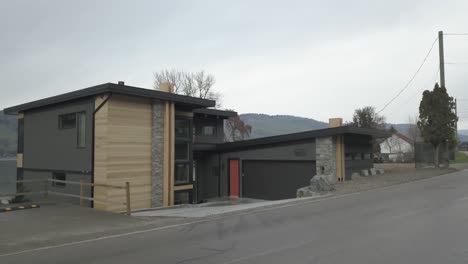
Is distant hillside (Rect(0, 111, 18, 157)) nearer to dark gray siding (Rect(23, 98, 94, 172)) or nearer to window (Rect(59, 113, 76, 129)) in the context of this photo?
dark gray siding (Rect(23, 98, 94, 172))

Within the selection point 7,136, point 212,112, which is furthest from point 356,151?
point 7,136

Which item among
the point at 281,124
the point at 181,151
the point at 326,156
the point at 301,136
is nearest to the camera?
the point at 181,151

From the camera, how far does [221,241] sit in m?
8.34

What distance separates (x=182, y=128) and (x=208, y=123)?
796 centimetres

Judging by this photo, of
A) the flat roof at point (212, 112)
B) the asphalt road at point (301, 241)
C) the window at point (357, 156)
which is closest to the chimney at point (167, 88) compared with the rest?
the flat roof at point (212, 112)

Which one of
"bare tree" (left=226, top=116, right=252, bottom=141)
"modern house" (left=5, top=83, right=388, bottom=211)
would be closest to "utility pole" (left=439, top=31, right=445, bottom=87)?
"modern house" (left=5, top=83, right=388, bottom=211)

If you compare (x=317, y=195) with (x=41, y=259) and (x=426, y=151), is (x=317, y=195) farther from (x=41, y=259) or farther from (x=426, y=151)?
(x=426, y=151)

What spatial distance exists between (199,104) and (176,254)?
1143 cm

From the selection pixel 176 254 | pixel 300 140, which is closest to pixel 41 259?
pixel 176 254

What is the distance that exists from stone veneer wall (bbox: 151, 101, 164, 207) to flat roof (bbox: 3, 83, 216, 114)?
1.98 feet

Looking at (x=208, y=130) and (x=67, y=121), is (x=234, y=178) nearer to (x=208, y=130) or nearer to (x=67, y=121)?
(x=208, y=130)

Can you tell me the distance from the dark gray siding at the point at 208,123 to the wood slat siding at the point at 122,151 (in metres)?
9.06

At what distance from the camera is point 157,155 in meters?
16.6

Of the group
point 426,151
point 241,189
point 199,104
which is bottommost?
point 241,189
